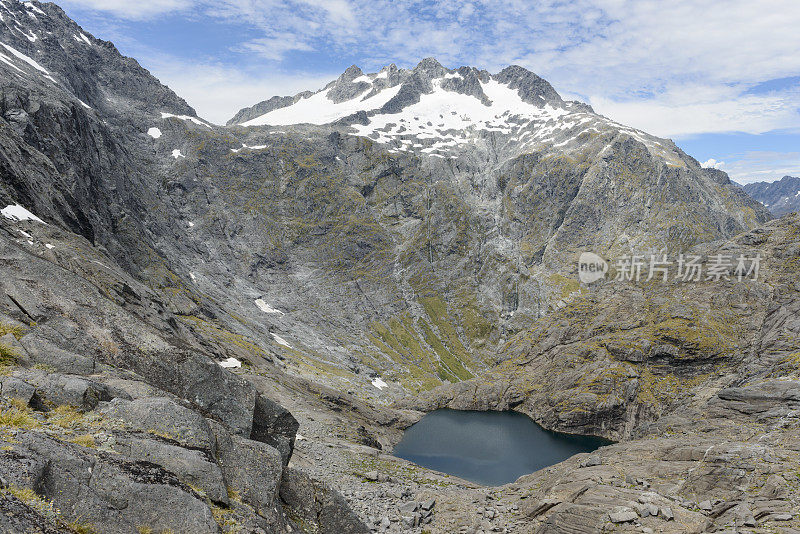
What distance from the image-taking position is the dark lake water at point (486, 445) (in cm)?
8475

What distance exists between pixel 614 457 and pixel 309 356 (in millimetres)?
127207

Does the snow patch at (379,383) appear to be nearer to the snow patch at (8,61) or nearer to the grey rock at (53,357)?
the grey rock at (53,357)

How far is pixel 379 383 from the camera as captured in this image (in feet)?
529

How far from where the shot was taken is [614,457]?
4897cm

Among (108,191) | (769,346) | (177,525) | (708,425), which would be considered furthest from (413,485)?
(108,191)

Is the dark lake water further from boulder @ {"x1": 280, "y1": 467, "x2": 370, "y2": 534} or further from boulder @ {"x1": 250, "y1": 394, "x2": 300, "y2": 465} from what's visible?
boulder @ {"x1": 250, "y1": 394, "x2": 300, "y2": 465}

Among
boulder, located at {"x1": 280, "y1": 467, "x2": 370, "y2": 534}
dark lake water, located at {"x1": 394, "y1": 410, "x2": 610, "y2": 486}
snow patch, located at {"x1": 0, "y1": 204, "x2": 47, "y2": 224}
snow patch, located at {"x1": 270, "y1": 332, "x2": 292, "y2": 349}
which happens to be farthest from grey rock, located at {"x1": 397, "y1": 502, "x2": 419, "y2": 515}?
snow patch, located at {"x1": 270, "y1": 332, "x2": 292, "y2": 349}

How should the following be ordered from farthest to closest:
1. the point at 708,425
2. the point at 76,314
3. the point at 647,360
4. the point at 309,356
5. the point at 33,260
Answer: the point at 309,356
the point at 647,360
the point at 708,425
the point at 33,260
the point at 76,314

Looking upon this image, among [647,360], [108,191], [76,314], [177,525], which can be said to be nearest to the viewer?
[177,525]

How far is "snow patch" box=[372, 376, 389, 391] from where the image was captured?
157 metres

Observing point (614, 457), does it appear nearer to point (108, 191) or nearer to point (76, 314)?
point (76, 314)

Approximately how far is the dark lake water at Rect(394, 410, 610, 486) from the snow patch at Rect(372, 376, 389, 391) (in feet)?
114

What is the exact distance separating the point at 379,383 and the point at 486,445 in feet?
221

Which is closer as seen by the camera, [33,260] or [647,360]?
[33,260]
